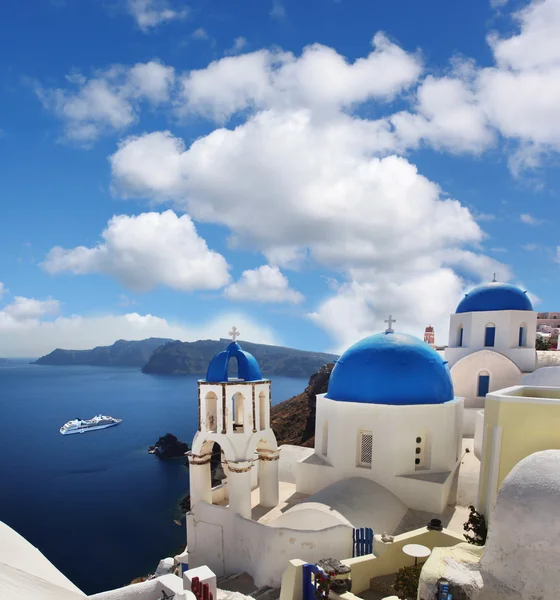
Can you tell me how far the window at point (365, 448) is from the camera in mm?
13617

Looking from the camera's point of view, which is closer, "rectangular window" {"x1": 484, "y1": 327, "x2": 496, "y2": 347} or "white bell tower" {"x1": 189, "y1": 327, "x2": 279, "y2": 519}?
"white bell tower" {"x1": 189, "y1": 327, "x2": 279, "y2": 519}

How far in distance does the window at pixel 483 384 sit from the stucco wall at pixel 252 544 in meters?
11.2

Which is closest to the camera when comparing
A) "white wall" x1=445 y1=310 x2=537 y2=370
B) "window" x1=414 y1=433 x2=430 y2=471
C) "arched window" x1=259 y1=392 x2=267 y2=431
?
"window" x1=414 y1=433 x2=430 y2=471

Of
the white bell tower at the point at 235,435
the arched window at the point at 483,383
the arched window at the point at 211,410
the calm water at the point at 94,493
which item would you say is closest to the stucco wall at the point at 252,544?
the white bell tower at the point at 235,435

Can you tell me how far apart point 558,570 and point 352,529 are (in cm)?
546

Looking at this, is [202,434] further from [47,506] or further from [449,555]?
[47,506]

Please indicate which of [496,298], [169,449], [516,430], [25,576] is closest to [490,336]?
[496,298]

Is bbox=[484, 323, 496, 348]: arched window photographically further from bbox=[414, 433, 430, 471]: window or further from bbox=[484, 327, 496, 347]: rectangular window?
bbox=[414, 433, 430, 471]: window

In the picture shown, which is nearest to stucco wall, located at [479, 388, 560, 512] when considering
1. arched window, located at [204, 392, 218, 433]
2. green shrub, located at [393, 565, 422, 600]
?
green shrub, located at [393, 565, 422, 600]

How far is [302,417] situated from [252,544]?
40166mm

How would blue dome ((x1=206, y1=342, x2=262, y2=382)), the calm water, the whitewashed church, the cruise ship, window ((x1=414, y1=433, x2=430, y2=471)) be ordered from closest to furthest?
blue dome ((x1=206, y1=342, x2=262, y2=382)) < window ((x1=414, y1=433, x2=430, y2=471)) < the whitewashed church < the calm water < the cruise ship

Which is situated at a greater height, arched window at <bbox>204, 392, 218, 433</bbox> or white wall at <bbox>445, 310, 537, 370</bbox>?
white wall at <bbox>445, 310, 537, 370</bbox>

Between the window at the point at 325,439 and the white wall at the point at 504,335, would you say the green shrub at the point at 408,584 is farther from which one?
the white wall at the point at 504,335

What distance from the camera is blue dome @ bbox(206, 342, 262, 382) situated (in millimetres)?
13203
